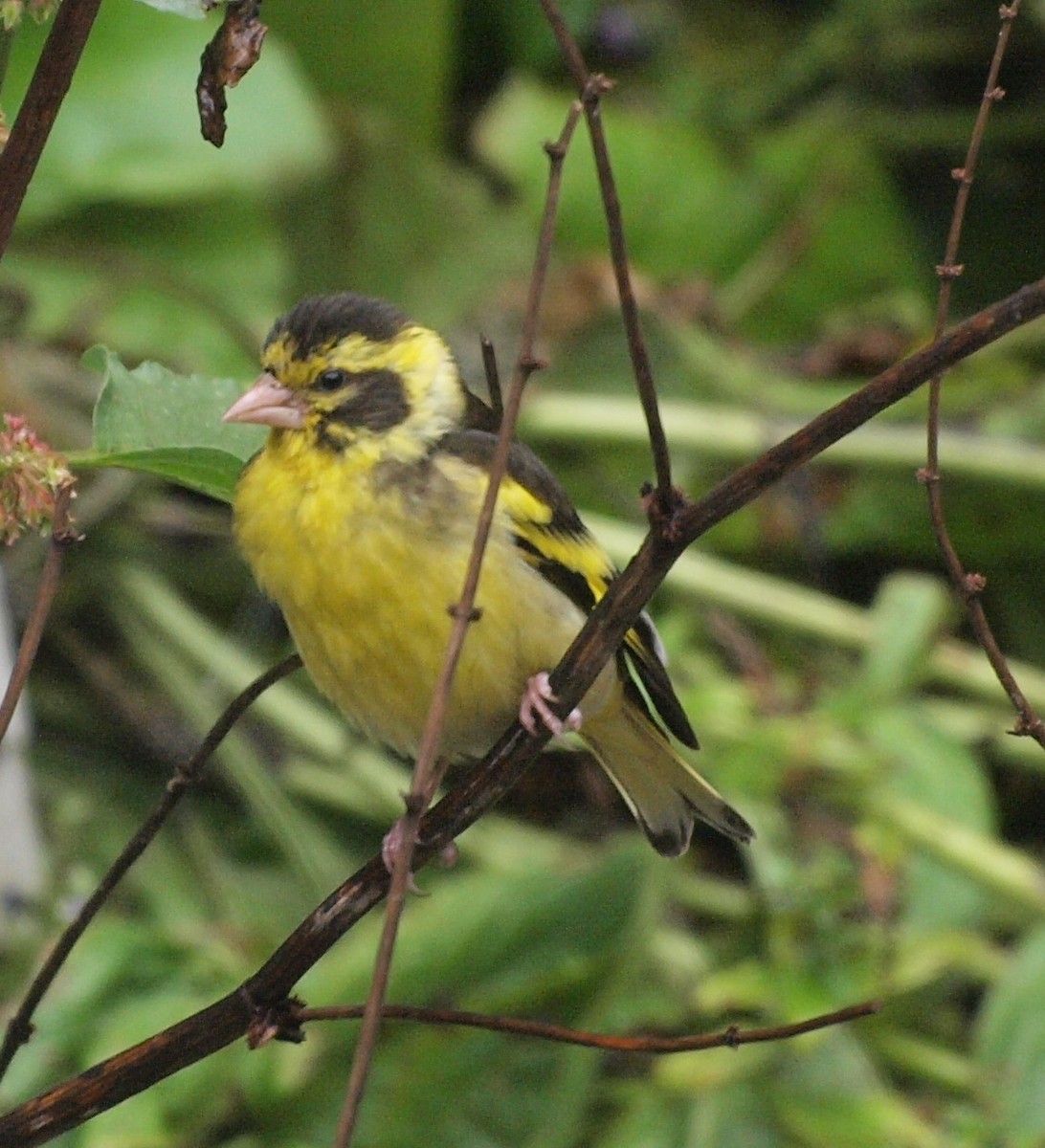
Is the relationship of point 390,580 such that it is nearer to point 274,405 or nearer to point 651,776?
point 274,405

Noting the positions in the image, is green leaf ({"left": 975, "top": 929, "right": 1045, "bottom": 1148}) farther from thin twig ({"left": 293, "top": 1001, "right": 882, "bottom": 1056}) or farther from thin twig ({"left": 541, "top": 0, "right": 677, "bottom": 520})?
thin twig ({"left": 541, "top": 0, "right": 677, "bottom": 520})

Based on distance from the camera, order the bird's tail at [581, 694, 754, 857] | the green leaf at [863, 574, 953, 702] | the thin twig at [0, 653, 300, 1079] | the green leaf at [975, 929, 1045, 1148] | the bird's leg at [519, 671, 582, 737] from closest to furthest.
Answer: the thin twig at [0, 653, 300, 1079] → the bird's leg at [519, 671, 582, 737] → the bird's tail at [581, 694, 754, 857] → the green leaf at [975, 929, 1045, 1148] → the green leaf at [863, 574, 953, 702]

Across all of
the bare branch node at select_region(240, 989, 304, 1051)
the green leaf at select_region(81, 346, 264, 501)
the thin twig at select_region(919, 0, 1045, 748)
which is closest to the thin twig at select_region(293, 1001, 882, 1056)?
the bare branch node at select_region(240, 989, 304, 1051)

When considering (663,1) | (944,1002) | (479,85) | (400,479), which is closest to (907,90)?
(663,1)

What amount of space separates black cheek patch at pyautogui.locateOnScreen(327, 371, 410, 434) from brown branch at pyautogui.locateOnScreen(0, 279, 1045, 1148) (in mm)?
490

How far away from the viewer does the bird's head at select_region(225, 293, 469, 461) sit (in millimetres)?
1345

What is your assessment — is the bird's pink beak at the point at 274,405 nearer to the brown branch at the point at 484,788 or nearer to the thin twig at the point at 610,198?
the brown branch at the point at 484,788

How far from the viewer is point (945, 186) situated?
3.60 m

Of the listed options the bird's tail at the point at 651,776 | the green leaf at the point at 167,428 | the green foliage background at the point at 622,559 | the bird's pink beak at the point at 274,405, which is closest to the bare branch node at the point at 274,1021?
the green leaf at the point at 167,428

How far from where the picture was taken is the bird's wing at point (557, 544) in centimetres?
135

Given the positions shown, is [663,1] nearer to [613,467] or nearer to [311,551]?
[613,467]

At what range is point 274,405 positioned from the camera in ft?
4.35

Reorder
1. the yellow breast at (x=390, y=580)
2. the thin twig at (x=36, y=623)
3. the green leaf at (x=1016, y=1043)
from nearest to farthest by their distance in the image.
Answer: the thin twig at (x=36, y=623) → the yellow breast at (x=390, y=580) → the green leaf at (x=1016, y=1043)

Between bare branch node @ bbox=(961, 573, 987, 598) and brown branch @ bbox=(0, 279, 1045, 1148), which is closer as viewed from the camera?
brown branch @ bbox=(0, 279, 1045, 1148)
